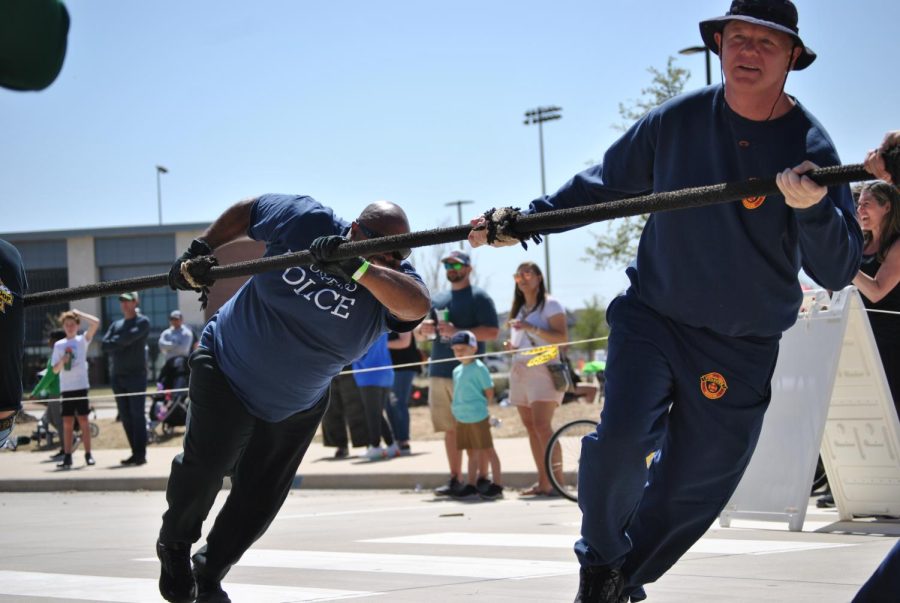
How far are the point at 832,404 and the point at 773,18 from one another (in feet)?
13.9

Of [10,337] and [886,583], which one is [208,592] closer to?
[10,337]

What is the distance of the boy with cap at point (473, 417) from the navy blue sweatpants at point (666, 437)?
6399 mm

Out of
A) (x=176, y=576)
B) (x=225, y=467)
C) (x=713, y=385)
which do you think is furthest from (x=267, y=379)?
(x=713, y=385)

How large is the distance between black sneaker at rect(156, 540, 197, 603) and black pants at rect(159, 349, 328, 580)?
0.04m

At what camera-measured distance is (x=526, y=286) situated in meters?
10.2

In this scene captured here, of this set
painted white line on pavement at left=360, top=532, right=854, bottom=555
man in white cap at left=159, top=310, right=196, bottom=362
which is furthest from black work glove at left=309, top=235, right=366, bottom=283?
man in white cap at left=159, top=310, right=196, bottom=362

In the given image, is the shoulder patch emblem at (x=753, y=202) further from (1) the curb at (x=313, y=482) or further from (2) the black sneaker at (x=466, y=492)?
(1) the curb at (x=313, y=482)

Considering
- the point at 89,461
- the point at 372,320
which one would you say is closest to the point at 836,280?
the point at 372,320

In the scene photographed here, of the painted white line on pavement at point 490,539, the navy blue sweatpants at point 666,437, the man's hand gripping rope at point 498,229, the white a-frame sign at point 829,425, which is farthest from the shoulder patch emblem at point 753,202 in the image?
the white a-frame sign at point 829,425

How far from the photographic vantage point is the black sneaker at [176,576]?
461 cm

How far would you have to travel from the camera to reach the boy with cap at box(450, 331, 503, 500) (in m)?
10.4

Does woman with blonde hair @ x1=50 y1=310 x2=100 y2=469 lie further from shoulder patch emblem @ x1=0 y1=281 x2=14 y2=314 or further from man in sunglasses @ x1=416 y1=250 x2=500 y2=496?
shoulder patch emblem @ x1=0 y1=281 x2=14 y2=314

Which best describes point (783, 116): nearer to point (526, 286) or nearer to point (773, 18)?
point (773, 18)

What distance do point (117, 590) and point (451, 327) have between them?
5.73 m
